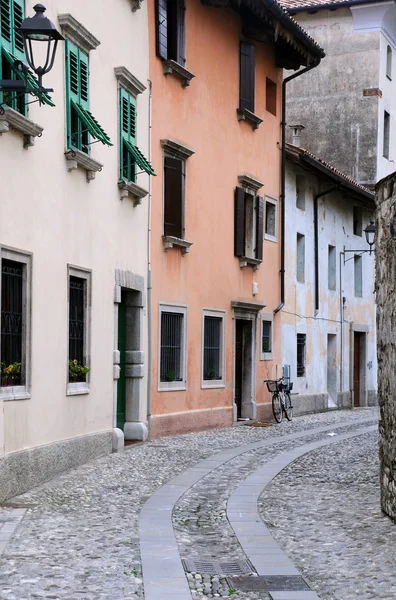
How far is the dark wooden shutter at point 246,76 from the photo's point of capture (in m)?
21.9

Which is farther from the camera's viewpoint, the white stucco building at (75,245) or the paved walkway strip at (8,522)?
the white stucco building at (75,245)

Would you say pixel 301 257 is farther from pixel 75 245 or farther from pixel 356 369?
pixel 75 245

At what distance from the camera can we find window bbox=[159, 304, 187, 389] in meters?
18.1

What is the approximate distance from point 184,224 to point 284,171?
6.33 meters

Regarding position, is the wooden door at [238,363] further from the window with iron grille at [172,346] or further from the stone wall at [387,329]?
the stone wall at [387,329]

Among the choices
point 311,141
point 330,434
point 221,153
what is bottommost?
point 330,434

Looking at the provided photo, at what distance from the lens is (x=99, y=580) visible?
273 inches

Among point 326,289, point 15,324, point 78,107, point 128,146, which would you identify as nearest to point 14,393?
point 15,324

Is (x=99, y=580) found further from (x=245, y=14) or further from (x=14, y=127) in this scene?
(x=245, y=14)

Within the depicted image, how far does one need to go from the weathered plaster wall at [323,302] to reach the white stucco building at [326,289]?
24mm

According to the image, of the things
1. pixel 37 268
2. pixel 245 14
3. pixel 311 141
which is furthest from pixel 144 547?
pixel 311 141

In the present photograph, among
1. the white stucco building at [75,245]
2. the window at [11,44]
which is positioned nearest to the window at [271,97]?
the white stucco building at [75,245]

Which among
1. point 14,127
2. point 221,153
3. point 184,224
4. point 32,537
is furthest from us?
point 221,153

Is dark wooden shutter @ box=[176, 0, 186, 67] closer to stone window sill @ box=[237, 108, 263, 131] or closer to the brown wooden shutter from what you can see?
the brown wooden shutter
